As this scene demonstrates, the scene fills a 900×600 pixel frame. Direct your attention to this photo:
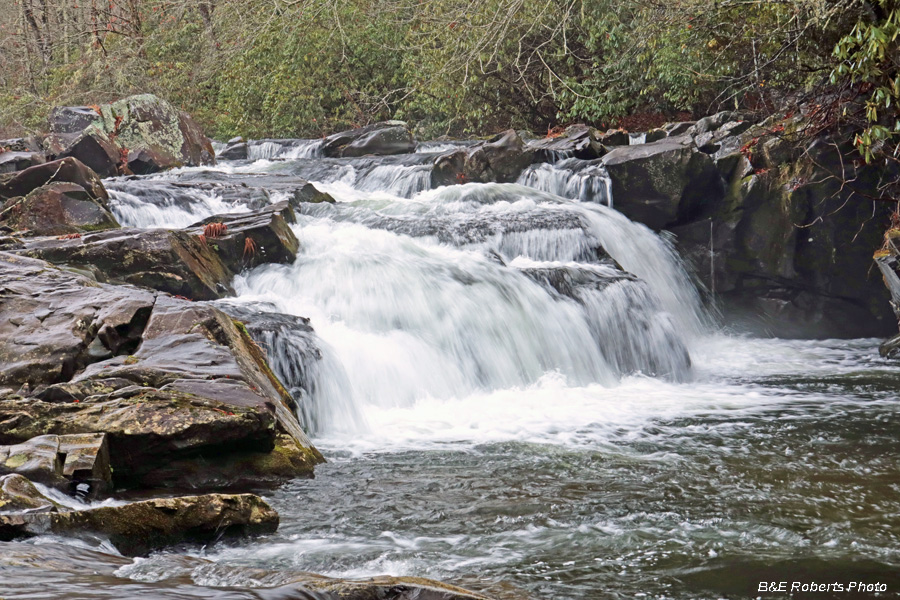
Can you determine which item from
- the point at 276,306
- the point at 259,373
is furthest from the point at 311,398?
the point at 276,306

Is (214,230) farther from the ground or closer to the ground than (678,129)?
closer to the ground

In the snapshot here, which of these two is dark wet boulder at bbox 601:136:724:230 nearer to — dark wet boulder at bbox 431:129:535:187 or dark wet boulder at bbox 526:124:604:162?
dark wet boulder at bbox 526:124:604:162

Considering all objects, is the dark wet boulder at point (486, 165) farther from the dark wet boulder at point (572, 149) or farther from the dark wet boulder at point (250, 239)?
the dark wet boulder at point (250, 239)

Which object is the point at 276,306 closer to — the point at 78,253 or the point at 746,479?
the point at 78,253

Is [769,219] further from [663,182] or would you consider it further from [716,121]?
[716,121]

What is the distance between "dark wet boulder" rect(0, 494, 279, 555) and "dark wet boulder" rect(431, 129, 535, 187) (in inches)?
418

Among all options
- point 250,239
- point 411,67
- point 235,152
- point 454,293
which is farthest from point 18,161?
point 411,67

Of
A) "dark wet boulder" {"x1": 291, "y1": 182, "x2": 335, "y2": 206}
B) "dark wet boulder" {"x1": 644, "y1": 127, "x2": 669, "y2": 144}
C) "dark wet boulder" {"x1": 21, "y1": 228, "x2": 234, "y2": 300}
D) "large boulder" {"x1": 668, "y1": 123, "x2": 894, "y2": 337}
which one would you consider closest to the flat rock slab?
"dark wet boulder" {"x1": 21, "y1": 228, "x2": 234, "y2": 300}

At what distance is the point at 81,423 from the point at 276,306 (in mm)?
3944

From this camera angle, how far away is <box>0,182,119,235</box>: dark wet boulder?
9984 millimetres

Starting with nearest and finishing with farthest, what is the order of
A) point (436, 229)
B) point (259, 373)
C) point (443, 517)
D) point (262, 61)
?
point (443, 517)
point (259, 373)
point (436, 229)
point (262, 61)

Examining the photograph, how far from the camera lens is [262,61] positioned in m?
24.6

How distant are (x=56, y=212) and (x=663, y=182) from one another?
28.1ft

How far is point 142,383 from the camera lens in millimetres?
5492
